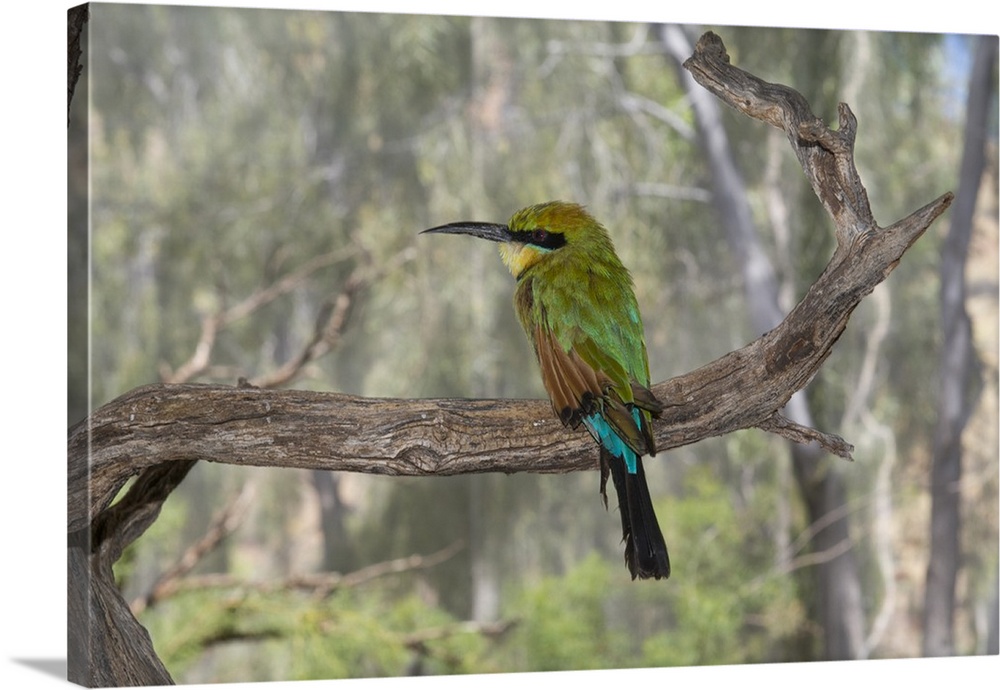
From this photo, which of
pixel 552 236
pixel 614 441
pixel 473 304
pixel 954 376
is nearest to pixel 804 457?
pixel 954 376

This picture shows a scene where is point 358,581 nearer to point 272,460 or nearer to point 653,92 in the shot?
point 272,460

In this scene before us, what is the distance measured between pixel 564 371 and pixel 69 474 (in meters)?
1.43

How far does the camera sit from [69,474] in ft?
13.1

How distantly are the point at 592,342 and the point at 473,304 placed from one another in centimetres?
167

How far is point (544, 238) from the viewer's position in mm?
3949

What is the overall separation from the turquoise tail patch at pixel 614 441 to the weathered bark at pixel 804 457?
224cm

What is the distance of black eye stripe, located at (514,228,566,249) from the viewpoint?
3938 mm

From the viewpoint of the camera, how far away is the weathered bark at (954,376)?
579 centimetres

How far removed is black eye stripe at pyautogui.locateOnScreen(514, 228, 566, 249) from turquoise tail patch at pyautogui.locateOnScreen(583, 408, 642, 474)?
0.56m

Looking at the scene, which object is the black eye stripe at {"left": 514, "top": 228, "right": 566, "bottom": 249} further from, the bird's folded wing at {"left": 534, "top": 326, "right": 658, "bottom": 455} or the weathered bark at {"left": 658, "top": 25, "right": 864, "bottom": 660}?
the weathered bark at {"left": 658, "top": 25, "right": 864, "bottom": 660}

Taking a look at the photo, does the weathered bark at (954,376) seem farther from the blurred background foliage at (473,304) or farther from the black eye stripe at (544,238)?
the black eye stripe at (544,238)

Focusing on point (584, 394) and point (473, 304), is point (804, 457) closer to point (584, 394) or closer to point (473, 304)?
point (473, 304)

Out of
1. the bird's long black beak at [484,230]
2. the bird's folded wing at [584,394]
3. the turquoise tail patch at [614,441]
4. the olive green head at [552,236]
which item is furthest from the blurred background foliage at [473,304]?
the turquoise tail patch at [614,441]

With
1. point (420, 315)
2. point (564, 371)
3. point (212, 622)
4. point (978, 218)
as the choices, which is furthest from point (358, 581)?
point (978, 218)
